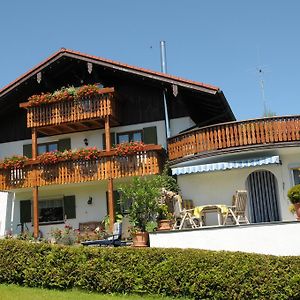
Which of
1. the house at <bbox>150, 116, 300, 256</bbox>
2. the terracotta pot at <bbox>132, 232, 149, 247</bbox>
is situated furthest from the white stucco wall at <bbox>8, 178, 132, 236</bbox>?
the terracotta pot at <bbox>132, 232, 149, 247</bbox>

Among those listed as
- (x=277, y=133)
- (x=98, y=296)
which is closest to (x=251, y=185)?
(x=277, y=133)

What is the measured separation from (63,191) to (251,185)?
27.8 feet

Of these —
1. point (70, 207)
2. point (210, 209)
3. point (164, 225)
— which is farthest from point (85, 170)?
point (210, 209)

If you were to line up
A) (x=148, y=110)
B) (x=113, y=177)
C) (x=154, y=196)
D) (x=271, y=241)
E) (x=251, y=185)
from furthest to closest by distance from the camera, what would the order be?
(x=148, y=110)
(x=113, y=177)
(x=251, y=185)
(x=154, y=196)
(x=271, y=241)

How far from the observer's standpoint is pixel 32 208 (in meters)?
23.5

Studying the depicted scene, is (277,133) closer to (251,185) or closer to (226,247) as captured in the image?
(251,185)

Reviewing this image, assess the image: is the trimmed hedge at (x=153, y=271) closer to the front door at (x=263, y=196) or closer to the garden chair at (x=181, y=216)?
the garden chair at (x=181, y=216)

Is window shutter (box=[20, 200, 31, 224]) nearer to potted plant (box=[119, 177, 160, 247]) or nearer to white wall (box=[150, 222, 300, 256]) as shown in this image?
potted plant (box=[119, 177, 160, 247])

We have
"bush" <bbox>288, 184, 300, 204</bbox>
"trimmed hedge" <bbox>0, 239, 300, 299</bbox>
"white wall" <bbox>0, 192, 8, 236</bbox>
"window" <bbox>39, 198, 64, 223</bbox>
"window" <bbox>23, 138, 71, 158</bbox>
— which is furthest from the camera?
"window" <bbox>23, 138, 71, 158</bbox>

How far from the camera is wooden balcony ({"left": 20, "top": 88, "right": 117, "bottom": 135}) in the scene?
70.6 feet

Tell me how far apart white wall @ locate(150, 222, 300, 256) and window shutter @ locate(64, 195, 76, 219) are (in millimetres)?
7478

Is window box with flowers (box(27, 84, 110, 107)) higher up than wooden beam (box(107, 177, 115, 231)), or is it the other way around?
window box with flowers (box(27, 84, 110, 107))

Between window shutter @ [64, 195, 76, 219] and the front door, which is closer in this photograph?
the front door

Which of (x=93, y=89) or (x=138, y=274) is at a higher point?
(x=93, y=89)
